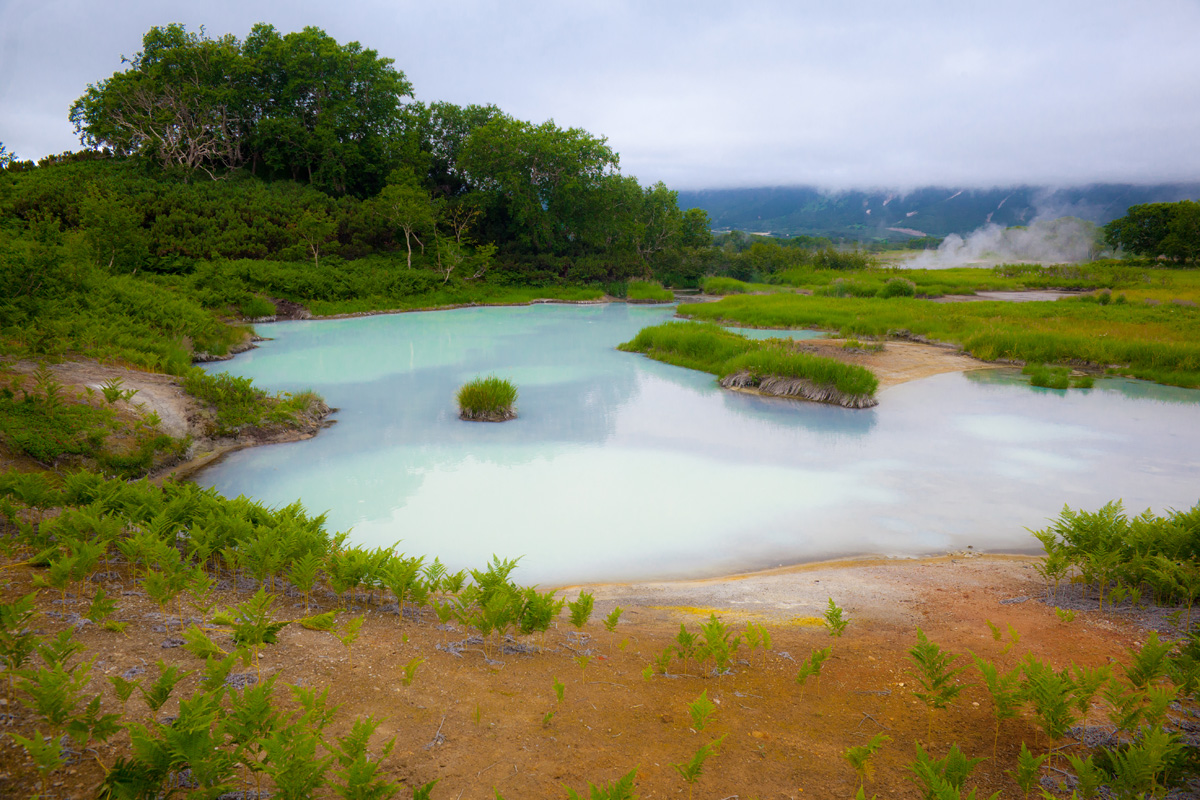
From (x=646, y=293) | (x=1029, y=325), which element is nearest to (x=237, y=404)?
(x=1029, y=325)

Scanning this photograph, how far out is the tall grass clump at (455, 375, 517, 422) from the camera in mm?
12406

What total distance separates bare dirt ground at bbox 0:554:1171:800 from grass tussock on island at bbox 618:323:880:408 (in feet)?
31.0

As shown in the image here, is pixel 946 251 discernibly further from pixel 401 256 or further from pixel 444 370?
pixel 444 370

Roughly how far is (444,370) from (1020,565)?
14424 millimetres

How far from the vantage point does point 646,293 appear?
137ft

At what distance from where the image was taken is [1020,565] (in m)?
6.40

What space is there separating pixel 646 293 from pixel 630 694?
39.4 meters

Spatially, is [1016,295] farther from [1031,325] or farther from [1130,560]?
[1130,560]

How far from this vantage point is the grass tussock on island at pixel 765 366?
14.2 meters

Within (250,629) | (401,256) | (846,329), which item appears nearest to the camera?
(250,629)

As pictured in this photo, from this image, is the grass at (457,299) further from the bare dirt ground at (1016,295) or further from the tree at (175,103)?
the bare dirt ground at (1016,295)

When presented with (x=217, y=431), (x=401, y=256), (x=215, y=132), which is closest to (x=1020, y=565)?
(x=217, y=431)

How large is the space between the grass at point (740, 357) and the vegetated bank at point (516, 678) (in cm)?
901

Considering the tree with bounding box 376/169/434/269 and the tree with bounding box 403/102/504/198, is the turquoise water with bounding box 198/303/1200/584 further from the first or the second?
the tree with bounding box 403/102/504/198
